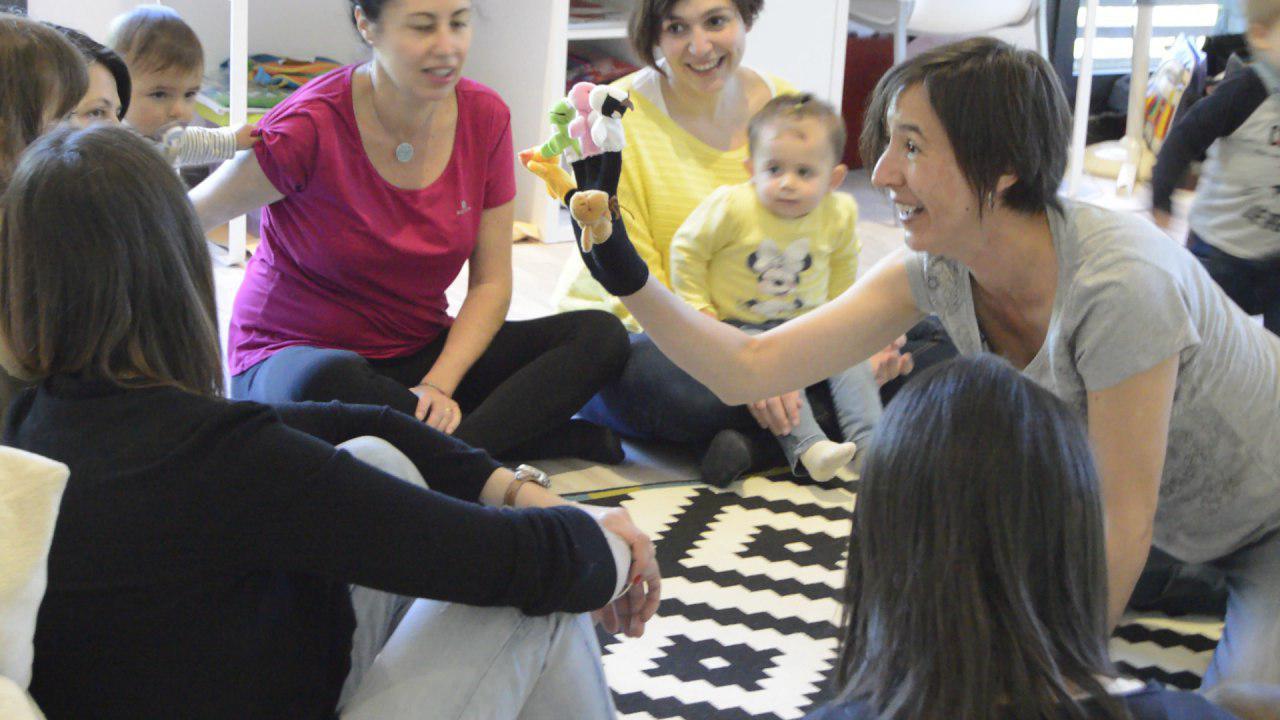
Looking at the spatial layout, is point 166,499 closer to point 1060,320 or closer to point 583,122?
point 583,122

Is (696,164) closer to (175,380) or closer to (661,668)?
(661,668)

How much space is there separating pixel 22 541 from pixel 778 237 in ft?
5.37

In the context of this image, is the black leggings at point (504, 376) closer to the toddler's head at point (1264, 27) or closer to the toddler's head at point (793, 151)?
the toddler's head at point (793, 151)

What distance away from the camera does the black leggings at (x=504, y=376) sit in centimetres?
199

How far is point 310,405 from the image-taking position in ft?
4.27

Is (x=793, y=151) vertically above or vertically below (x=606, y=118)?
below

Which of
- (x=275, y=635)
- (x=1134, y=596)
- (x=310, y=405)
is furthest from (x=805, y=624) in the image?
(x=275, y=635)

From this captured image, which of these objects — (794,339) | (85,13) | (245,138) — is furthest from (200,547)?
(85,13)

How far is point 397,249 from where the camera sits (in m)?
2.08

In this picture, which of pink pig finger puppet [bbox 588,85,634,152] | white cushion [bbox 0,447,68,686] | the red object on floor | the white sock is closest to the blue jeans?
the white sock

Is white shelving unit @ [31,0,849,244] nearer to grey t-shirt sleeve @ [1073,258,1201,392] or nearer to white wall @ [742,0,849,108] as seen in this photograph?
white wall @ [742,0,849,108]

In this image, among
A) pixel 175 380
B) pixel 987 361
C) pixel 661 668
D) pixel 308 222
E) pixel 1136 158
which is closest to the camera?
pixel 987 361

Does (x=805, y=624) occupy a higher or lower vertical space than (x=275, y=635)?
lower

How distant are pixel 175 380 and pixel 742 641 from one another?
0.91m
